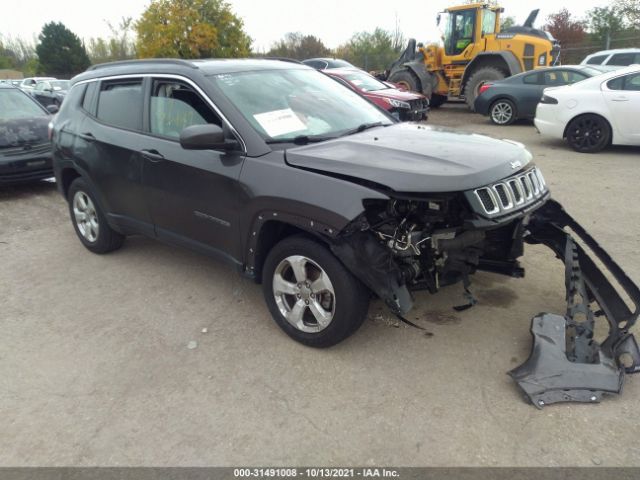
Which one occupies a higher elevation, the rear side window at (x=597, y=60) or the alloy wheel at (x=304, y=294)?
the rear side window at (x=597, y=60)

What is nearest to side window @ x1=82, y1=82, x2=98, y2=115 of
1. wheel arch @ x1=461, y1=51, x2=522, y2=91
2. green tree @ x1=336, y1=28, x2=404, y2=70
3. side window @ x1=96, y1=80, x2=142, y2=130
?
side window @ x1=96, y1=80, x2=142, y2=130

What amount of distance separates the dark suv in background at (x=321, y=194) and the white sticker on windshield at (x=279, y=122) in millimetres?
12

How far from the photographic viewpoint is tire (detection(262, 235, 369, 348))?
3004 mm

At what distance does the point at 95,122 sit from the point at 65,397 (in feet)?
8.80

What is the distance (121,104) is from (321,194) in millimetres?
2490

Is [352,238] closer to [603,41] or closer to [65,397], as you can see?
[65,397]

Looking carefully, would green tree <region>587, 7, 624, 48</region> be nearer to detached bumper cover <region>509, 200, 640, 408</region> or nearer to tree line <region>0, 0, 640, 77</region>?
tree line <region>0, 0, 640, 77</region>


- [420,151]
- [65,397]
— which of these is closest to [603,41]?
[420,151]

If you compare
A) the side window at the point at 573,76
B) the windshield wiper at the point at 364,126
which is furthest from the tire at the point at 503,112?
the windshield wiper at the point at 364,126

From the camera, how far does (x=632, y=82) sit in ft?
27.0

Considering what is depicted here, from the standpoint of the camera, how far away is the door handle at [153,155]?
3.83 meters

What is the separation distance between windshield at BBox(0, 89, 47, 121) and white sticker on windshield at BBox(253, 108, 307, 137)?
6415mm

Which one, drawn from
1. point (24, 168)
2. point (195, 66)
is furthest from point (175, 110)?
point (24, 168)

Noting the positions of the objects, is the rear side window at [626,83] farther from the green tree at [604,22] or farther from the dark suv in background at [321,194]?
the green tree at [604,22]
